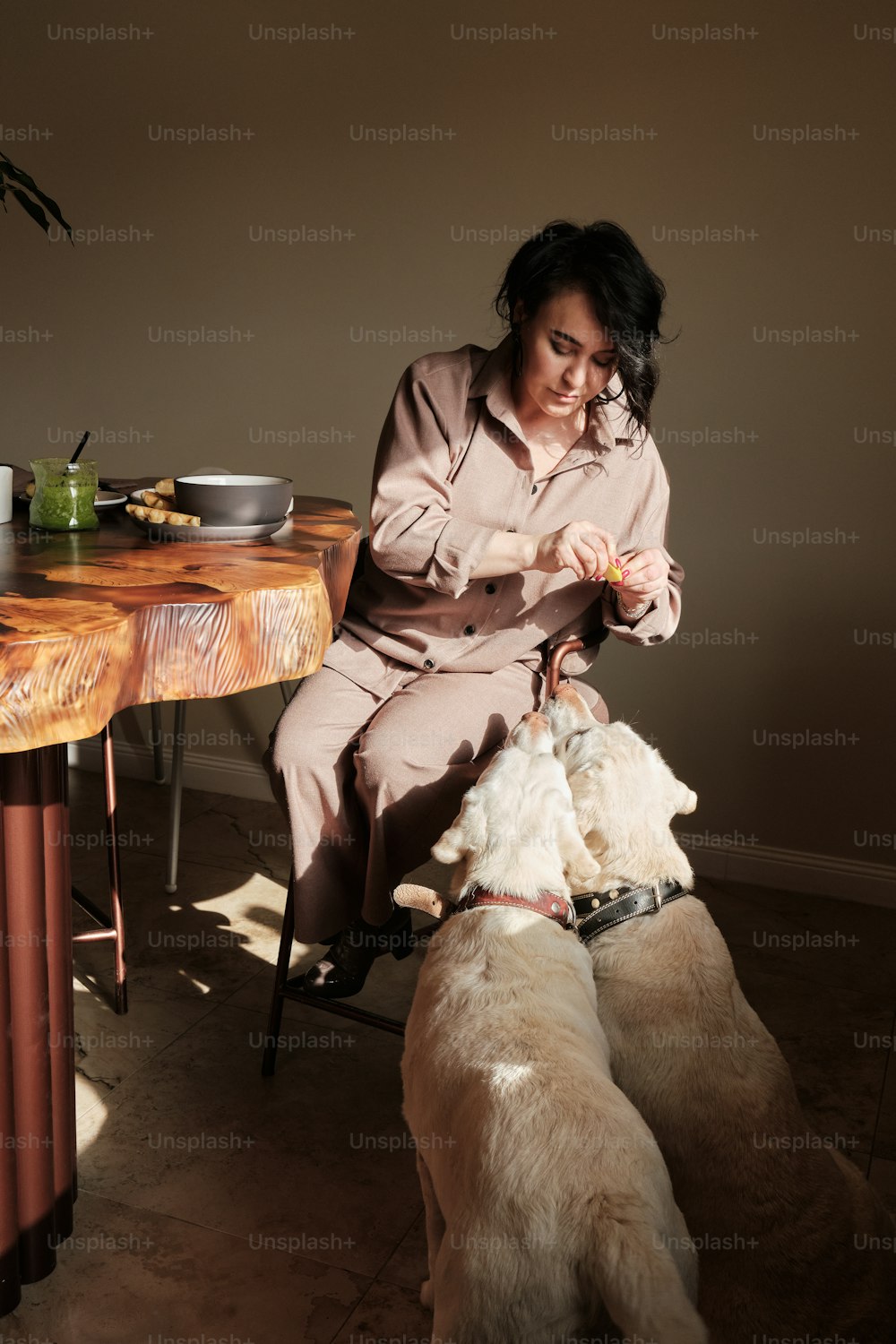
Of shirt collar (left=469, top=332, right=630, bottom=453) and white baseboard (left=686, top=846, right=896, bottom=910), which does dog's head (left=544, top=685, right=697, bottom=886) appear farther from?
white baseboard (left=686, top=846, right=896, bottom=910)

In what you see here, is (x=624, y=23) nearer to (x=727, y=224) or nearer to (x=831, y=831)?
(x=727, y=224)

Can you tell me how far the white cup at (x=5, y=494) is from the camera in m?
1.88

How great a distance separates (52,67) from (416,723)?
2665mm

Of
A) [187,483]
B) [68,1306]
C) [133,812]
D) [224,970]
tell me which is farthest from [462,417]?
[133,812]

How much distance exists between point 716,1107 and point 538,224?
231cm

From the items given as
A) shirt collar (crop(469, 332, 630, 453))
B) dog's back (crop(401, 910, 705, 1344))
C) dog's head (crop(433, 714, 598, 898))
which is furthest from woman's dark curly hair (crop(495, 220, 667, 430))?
dog's back (crop(401, 910, 705, 1344))

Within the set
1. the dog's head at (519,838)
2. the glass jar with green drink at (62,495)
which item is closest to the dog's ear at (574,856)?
the dog's head at (519,838)

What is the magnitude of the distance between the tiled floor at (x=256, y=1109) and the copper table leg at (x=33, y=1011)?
116 mm

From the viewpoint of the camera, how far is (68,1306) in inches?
62.1

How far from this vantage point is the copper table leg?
1.48 metres

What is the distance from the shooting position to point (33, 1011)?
1.53 metres

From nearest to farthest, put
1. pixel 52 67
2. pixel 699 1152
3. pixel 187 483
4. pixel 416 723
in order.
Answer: pixel 699 1152 < pixel 187 483 < pixel 416 723 < pixel 52 67

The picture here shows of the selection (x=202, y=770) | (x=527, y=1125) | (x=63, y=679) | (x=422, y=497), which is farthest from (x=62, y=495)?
(x=202, y=770)

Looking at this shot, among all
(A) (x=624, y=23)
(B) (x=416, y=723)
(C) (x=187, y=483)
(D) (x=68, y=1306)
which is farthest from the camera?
(A) (x=624, y=23)
